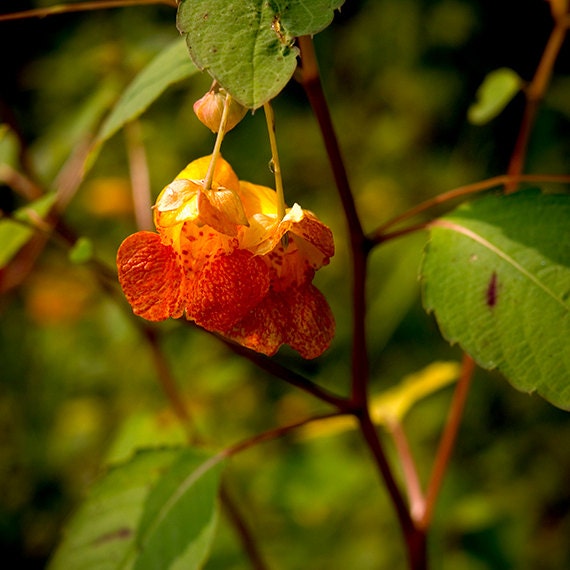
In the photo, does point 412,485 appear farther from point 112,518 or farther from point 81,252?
point 81,252

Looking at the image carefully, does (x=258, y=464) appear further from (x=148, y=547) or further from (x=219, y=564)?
(x=148, y=547)

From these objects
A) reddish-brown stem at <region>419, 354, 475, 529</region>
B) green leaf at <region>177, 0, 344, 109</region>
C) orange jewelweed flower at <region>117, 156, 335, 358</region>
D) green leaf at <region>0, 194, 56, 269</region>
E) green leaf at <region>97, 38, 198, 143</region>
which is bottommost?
reddish-brown stem at <region>419, 354, 475, 529</region>

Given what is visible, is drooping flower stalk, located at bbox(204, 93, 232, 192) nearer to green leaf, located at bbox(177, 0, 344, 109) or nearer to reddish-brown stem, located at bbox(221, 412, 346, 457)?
green leaf, located at bbox(177, 0, 344, 109)

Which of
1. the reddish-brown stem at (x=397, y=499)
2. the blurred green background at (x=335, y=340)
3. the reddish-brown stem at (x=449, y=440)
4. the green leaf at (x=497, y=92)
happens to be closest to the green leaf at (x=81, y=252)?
the reddish-brown stem at (x=397, y=499)

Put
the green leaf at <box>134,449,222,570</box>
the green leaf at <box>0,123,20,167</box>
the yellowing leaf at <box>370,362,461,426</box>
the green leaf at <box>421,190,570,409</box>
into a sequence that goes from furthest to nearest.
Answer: the yellowing leaf at <box>370,362,461,426</box> → the green leaf at <box>0,123,20,167</box> → the green leaf at <box>134,449,222,570</box> → the green leaf at <box>421,190,570,409</box>

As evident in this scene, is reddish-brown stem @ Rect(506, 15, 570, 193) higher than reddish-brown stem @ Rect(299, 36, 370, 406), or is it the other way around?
reddish-brown stem @ Rect(299, 36, 370, 406)

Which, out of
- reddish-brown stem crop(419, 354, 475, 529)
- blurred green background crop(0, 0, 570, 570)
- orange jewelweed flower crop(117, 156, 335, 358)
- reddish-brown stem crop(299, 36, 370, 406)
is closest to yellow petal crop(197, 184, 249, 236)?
orange jewelweed flower crop(117, 156, 335, 358)
